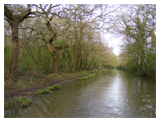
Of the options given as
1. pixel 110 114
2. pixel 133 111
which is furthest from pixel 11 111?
pixel 133 111

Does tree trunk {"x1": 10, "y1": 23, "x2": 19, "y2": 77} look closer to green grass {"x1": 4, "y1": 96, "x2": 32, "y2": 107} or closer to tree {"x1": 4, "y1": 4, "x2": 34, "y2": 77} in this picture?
tree {"x1": 4, "y1": 4, "x2": 34, "y2": 77}

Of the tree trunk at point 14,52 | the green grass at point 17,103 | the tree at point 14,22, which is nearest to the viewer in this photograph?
the green grass at point 17,103

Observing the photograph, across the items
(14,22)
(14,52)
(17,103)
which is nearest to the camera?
(17,103)

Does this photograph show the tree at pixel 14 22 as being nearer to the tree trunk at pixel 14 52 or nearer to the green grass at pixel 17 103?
the tree trunk at pixel 14 52

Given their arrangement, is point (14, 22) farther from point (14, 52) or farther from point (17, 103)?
point (17, 103)

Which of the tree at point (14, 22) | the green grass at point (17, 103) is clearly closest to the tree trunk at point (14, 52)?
the tree at point (14, 22)

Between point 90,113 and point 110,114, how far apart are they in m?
0.88

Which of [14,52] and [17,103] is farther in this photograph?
[14,52]

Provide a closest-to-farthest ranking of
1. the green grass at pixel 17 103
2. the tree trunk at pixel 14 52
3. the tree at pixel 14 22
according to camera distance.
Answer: the green grass at pixel 17 103 < the tree at pixel 14 22 < the tree trunk at pixel 14 52

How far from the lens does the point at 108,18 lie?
13078 millimetres

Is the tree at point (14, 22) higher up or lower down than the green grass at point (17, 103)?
higher up

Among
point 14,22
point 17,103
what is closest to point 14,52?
point 14,22

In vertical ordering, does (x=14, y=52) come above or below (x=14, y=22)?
below

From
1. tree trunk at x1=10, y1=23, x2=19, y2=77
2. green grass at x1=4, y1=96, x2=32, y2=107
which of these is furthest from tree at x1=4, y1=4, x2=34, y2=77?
green grass at x1=4, y1=96, x2=32, y2=107
